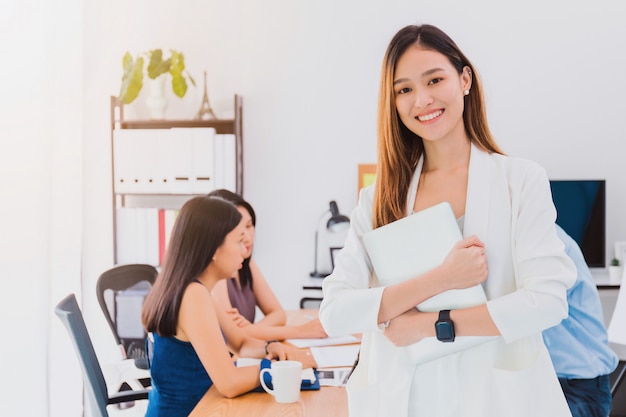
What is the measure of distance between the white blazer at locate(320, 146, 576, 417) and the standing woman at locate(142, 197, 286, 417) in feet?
2.70

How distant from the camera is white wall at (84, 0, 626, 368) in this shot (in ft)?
14.0

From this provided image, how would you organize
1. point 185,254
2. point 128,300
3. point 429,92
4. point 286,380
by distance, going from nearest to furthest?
point 429,92
point 286,380
point 185,254
point 128,300

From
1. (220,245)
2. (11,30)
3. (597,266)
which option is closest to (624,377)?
(597,266)

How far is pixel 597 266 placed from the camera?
13.5ft

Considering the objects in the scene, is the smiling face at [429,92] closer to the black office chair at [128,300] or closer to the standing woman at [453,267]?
the standing woman at [453,267]

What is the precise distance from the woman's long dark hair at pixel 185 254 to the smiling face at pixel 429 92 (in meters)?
1.10

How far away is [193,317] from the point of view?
203 centimetres

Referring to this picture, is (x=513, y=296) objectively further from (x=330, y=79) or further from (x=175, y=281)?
(x=330, y=79)

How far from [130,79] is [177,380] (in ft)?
7.93

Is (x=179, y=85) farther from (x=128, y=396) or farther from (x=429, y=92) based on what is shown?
(x=429, y=92)

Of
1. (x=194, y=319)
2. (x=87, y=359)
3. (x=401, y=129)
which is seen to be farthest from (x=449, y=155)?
(x=87, y=359)

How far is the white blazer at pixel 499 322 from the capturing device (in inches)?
42.9

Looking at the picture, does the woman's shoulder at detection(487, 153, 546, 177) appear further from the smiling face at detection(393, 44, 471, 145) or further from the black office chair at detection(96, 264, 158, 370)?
the black office chair at detection(96, 264, 158, 370)

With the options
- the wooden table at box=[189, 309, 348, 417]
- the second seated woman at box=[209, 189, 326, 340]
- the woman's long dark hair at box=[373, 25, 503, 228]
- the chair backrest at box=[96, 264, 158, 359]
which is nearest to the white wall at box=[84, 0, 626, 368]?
the chair backrest at box=[96, 264, 158, 359]
